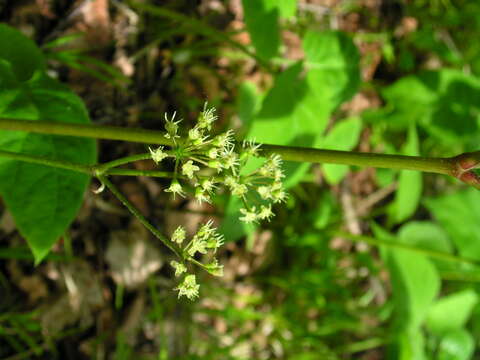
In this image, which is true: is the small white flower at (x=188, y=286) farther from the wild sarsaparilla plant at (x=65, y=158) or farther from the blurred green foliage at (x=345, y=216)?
the blurred green foliage at (x=345, y=216)

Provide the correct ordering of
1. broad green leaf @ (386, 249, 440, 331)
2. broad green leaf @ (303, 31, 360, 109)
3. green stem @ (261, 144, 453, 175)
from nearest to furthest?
green stem @ (261, 144, 453, 175) → broad green leaf @ (303, 31, 360, 109) → broad green leaf @ (386, 249, 440, 331)

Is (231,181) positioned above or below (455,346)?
below

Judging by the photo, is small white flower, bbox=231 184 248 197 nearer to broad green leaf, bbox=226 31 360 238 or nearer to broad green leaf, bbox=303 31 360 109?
broad green leaf, bbox=226 31 360 238

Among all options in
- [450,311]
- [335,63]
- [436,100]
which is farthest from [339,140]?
[450,311]

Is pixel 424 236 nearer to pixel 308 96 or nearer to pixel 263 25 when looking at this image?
pixel 308 96

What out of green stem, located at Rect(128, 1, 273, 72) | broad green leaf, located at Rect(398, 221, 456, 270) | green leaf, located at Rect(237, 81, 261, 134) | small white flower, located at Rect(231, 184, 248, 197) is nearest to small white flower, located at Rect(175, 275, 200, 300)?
small white flower, located at Rect(231, 184, 248, 197)
